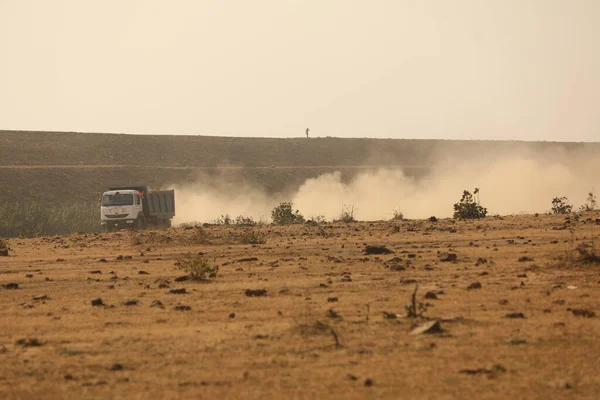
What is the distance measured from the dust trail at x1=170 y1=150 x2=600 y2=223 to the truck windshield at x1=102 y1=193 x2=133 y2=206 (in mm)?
14148

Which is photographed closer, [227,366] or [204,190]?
[227,366]

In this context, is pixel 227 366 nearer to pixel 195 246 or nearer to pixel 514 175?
pixel 195 246

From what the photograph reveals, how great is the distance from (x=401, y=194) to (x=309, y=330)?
73397 mm

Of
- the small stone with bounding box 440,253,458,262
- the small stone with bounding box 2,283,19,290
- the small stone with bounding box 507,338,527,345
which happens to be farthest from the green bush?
the small stone with bounding box 507,338,527,345

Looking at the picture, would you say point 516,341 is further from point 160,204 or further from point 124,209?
point 160,204

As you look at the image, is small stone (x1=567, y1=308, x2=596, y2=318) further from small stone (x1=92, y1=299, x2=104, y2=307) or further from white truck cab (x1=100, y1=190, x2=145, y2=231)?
white truck cab (x1=100, y1=190, x2=145, y2=231)

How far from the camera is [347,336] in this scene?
1181 centimetres

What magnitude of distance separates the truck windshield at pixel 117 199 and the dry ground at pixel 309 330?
22589 mm

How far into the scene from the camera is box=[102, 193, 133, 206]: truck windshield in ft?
156

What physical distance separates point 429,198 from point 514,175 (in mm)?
8241

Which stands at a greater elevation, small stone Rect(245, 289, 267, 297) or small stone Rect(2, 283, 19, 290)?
small stone Rect(245, 289, 267, 297)

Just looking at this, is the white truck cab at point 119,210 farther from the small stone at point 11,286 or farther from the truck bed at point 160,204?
the small stone at point 11,286

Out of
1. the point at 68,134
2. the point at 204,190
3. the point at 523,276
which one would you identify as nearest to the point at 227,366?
the point at 523,276

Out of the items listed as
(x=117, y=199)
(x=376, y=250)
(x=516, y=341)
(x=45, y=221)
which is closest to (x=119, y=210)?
(x=117, y=199)
